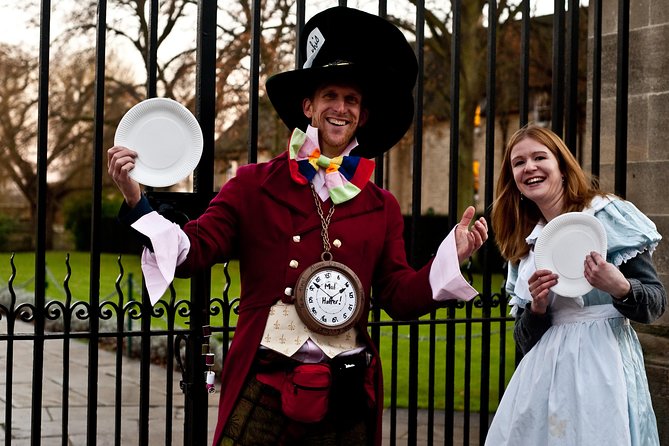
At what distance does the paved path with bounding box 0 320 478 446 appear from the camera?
5.64 meters

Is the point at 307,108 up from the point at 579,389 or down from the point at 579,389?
up

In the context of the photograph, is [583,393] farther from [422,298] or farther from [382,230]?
[382,230]

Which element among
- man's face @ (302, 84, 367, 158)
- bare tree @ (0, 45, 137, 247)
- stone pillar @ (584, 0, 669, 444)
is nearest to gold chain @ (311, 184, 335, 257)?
man's face @ (302, 84, 367, 158)

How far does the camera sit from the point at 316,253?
7.85 ft

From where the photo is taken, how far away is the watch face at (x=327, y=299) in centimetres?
231

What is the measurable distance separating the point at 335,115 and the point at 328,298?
0.57 m

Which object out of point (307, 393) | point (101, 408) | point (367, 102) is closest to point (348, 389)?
point (307, 393)

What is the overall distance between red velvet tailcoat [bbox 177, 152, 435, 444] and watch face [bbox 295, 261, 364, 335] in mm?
64

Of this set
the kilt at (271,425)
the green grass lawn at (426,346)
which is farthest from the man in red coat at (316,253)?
the green grass lawn at (426,346)

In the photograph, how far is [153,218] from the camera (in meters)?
2.21

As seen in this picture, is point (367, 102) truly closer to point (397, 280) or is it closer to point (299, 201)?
point (299, 201)

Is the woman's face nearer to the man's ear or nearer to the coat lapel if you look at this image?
the coat lapel

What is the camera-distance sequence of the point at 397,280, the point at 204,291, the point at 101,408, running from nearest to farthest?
the point at 397,280 → the point at 204,291 → the point at 101,408

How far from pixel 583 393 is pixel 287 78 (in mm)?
1467
